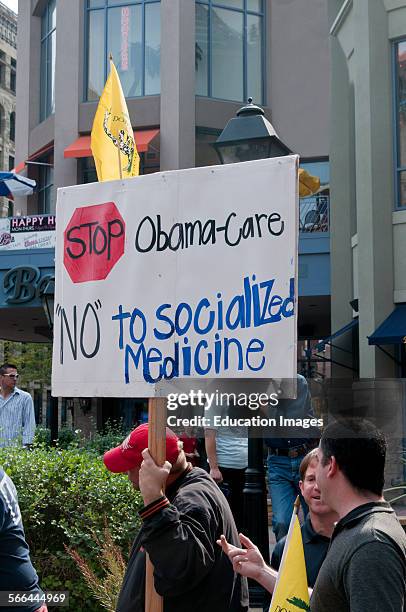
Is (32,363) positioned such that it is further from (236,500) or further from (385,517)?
(385,517)

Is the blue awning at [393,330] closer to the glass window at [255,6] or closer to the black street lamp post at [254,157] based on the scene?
the black street lamp post at [254,157]

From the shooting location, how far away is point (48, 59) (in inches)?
1232

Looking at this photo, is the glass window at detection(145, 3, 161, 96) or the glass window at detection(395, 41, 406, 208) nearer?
the glass window at detection(395, 41, 406, 208)

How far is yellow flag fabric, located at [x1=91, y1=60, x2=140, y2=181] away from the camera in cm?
462

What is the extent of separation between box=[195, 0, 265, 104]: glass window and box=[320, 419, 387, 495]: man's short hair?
26.5 meters

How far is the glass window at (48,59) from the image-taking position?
30756 millimetres

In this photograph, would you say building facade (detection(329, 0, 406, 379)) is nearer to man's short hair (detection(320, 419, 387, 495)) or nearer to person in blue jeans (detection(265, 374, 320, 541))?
person in blue jeans (detection(265, 374, 320, 541))

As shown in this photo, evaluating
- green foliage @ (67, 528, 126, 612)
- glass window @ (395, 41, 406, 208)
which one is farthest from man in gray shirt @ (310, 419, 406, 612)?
glass window @ (395, 41, 406, 208)

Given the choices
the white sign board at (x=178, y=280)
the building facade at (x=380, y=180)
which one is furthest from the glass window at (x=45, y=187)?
the white sign board at (x=178, y=280)

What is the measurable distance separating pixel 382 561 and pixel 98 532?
400 centimetres

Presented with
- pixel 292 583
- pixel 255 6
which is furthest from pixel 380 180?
pixel 255 6

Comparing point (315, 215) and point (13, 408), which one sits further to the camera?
point (315, 215)

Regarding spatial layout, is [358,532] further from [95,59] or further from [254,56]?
[95,59]

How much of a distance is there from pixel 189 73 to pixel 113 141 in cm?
2387
